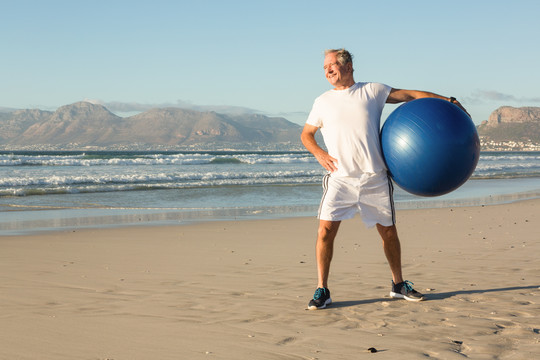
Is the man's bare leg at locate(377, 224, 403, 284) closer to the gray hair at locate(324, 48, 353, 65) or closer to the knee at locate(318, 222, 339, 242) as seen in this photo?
the knee at locate(318, 222, 339, 242)

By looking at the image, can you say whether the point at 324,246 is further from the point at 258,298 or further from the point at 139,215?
the point at 139,215

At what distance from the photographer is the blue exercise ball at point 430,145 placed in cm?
463


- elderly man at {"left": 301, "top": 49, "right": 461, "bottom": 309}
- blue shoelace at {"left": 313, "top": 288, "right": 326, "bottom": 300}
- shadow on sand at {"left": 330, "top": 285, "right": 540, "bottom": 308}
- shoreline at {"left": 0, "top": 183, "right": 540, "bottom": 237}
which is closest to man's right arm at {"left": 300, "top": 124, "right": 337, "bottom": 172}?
elderly man at {"left": 301, "top": 49, "right": 461, "bottom": 309}

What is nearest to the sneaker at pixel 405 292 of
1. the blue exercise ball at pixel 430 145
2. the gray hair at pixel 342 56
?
the blue exercise ball at pixel 430 145

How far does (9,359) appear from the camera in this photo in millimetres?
3488

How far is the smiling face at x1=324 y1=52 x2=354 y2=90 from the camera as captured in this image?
4883mm

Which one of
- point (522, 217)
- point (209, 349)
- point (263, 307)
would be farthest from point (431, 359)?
point (522, 217)

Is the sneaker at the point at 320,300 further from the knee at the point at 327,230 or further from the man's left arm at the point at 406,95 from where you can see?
the man's left arm at the point at 406,95

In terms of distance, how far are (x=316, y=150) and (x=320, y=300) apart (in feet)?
4.03

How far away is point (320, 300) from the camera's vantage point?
4824mm

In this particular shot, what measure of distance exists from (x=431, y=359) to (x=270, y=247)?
491 cm

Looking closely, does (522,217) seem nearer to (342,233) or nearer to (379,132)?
(342,233)

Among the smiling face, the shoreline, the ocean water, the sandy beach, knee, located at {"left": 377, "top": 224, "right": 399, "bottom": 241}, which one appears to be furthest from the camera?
the ocean water

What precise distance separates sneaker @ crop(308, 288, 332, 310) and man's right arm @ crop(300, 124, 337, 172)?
3.30 ft
